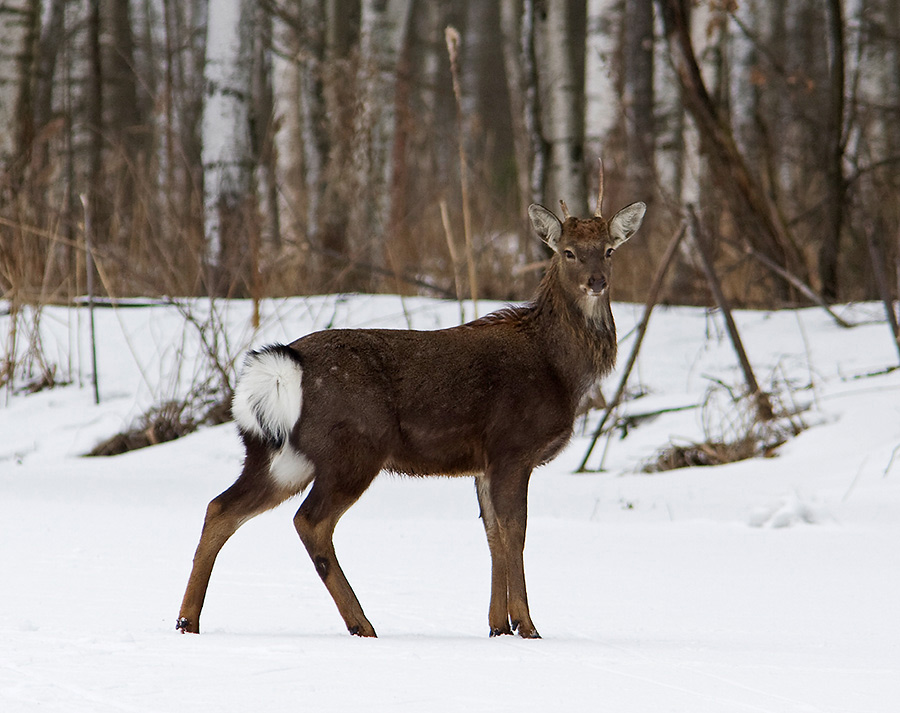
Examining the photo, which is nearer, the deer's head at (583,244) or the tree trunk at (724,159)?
the deer's head at (583,244)

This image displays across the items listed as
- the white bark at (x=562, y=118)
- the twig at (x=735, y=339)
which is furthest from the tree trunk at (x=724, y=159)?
the twig at (x=735, y=339)

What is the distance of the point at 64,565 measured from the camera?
5570 mm

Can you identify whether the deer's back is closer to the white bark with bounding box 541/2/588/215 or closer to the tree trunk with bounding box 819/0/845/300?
the white bark with bounding box 541/2/588/215

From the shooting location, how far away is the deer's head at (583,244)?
16.4 feet

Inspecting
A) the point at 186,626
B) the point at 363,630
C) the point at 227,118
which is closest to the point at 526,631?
the point at 363,630

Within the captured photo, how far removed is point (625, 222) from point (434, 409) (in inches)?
50.7

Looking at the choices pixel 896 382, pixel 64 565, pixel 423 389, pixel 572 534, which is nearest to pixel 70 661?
pixel 423 389

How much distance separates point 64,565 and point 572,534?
2.70 metres

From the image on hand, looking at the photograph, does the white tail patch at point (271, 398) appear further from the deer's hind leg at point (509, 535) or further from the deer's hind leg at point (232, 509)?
the deer's hind leg at point (509, 535)

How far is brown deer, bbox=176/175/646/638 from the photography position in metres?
4.38

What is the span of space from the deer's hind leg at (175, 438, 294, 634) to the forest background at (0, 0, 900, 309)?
3.21 meters

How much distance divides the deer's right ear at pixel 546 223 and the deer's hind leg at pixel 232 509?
1.56 m

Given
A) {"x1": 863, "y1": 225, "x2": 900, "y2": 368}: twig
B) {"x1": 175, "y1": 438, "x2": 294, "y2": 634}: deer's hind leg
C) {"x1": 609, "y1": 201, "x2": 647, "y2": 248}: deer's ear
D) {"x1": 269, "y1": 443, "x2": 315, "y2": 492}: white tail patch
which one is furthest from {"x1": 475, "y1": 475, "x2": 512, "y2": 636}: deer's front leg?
{"x1": 863, "y1": 225, "x2": 900, "y2": 368}: twig

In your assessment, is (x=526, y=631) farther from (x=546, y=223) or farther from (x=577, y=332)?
(x=546, y=223)
